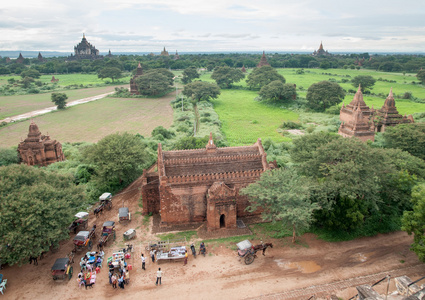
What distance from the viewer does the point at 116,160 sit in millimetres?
31609

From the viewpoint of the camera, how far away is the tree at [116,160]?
31.5 meters

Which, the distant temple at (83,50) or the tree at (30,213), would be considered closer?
the tree at (30,213)

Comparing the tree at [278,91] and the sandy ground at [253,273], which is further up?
the tree at [278,91]

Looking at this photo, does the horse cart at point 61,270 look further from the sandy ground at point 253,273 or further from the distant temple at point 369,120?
the distant temple at point 369,120

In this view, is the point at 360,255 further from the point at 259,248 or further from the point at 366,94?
the point at 366,94

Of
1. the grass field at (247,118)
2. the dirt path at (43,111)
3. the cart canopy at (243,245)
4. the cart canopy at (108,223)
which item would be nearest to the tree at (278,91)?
the grass field at (247,118)

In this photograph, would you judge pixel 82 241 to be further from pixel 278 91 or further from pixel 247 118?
pixel 278 91

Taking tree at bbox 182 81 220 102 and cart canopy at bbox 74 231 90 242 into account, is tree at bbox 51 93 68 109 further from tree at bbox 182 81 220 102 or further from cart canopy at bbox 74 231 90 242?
cart canopy at bbox 74 231 90 242

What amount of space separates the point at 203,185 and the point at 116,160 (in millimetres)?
11242

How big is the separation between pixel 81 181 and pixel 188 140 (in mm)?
13388

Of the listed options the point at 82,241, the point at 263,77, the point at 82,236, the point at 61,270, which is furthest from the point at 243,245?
the point at 263,77

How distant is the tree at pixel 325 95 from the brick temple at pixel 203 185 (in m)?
50.4

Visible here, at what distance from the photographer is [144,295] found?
61.5 feet

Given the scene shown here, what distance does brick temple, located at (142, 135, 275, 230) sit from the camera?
80.5 feet
